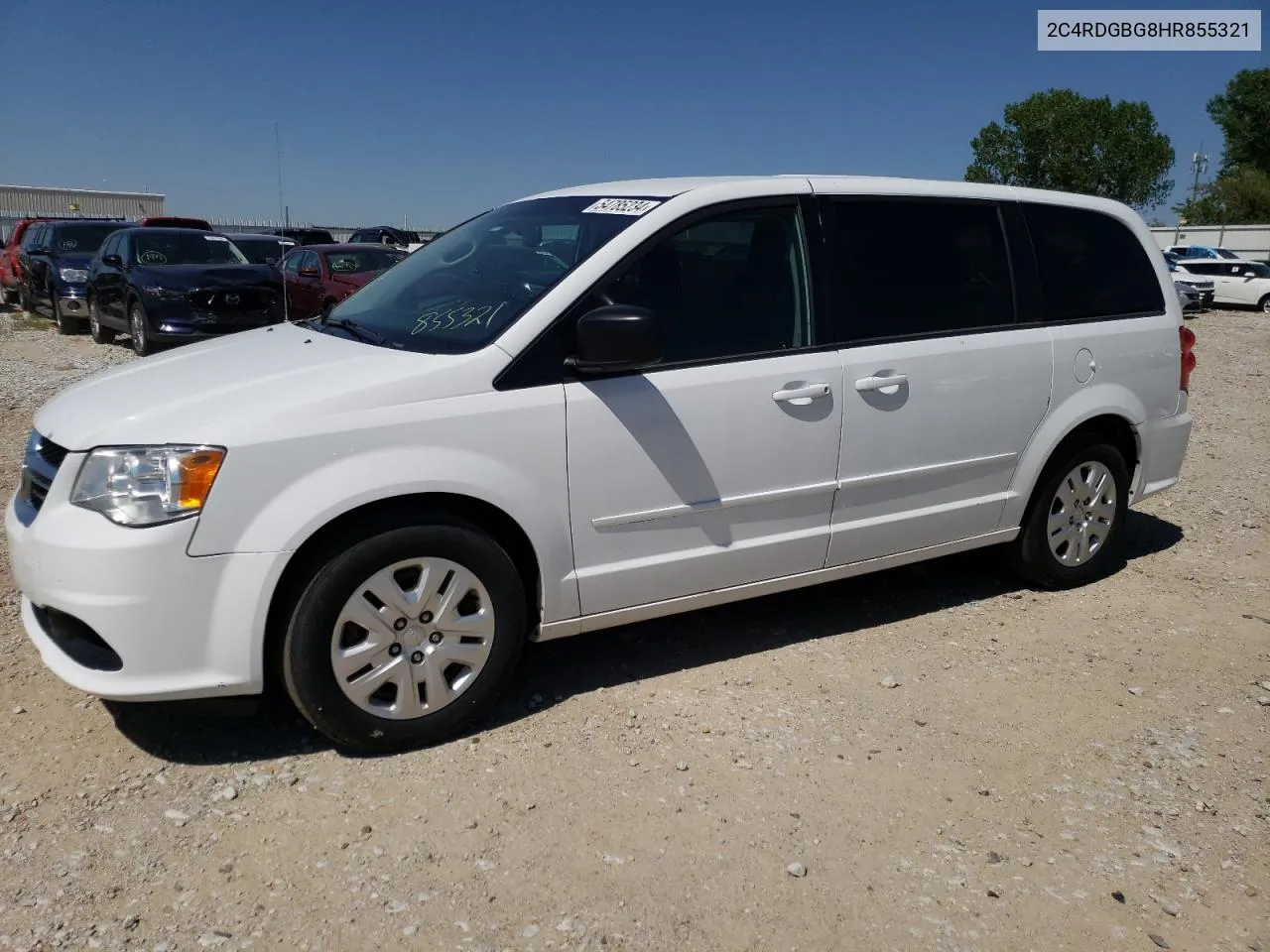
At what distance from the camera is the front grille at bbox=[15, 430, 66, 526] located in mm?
3205

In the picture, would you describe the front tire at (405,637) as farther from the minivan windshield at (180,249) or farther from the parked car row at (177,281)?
the minivan windshield at (180,249)

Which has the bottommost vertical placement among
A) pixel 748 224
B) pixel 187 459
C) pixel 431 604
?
pixel 431 604

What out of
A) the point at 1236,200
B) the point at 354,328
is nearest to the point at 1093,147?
the point at 1236,200

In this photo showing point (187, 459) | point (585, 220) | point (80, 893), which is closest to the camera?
point (80, 893)

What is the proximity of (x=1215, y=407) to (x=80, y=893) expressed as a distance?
34.6 ft

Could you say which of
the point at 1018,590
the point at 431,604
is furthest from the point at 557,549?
the point at 1018,590

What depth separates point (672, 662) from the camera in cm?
413

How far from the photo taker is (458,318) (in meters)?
3.60

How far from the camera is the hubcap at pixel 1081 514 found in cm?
481

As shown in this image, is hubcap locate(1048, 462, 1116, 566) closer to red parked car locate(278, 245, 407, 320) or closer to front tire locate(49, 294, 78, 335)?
red parked car locate(278, 245, 407, 320)

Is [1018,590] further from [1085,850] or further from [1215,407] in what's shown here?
[1215,407]

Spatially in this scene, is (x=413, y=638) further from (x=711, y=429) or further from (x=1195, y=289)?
(x=1195, y=289)

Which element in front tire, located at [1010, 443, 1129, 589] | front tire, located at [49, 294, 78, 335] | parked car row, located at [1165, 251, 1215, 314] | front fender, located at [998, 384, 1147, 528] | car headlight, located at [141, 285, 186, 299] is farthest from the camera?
parked car row, located at [1165, 251, 1215, 314]

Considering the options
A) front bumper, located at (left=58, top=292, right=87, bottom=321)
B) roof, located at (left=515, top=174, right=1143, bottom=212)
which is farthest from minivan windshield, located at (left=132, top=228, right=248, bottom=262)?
roof, located at (left=515, top=174, right=1143, bottom=212)
